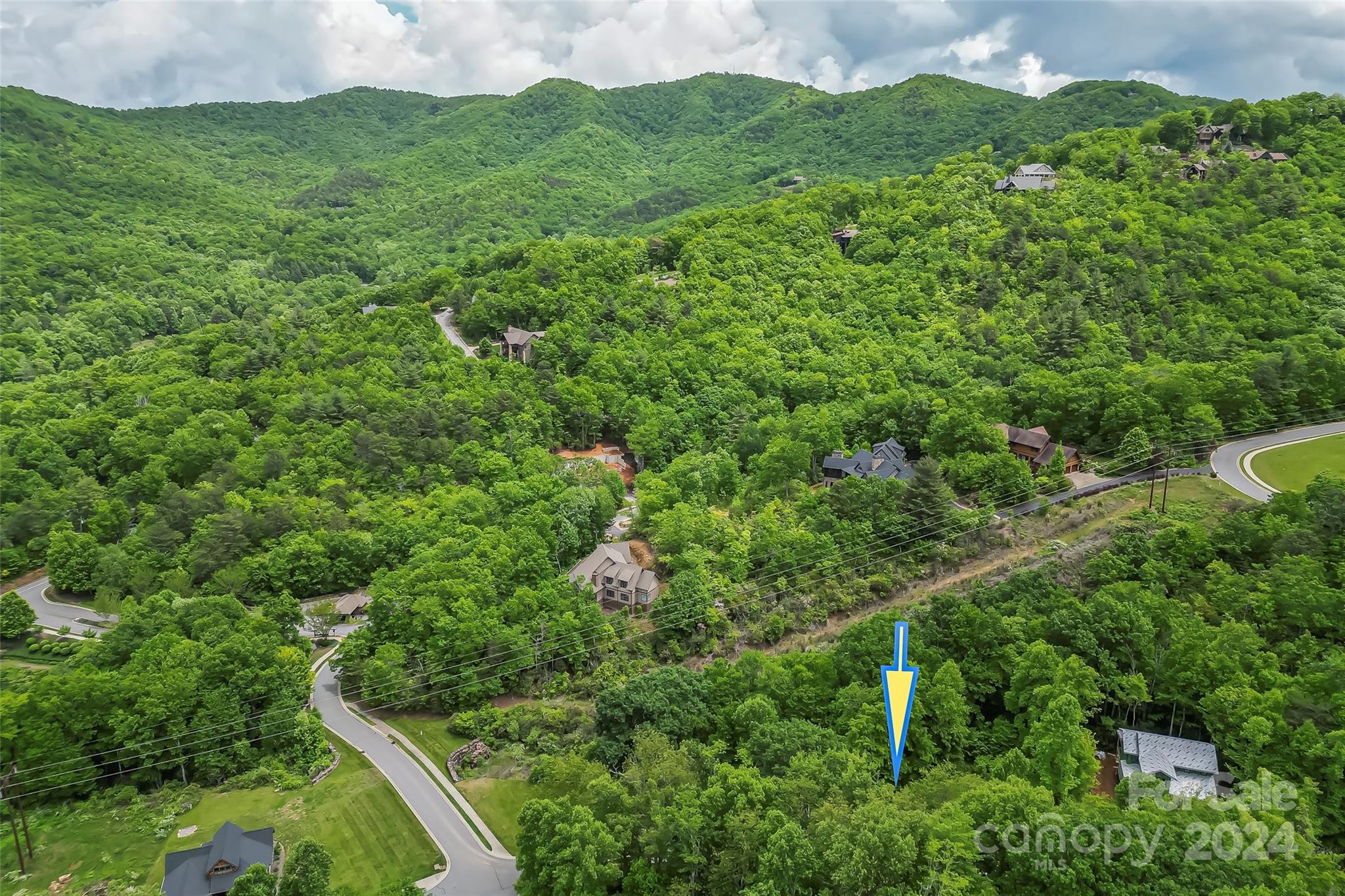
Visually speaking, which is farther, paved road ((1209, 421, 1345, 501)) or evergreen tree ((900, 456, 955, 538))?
evergreen tree ((900, 456, 955, 538))

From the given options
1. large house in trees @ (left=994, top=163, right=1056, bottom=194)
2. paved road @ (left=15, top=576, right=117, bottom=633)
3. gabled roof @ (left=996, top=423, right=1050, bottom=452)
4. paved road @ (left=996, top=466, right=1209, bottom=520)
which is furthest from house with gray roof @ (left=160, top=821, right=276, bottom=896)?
large house in trees @ (left=994, top=163, right=1056, bottom=194)

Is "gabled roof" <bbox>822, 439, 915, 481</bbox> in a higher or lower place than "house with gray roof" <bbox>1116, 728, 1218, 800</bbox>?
higher

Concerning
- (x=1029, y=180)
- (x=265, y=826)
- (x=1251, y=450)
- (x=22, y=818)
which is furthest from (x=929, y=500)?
(x=1029, y=180)

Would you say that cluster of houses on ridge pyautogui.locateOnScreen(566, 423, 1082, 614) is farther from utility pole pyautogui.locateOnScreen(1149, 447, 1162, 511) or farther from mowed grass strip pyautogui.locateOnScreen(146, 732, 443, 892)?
mowed grass strip pyautogui.locateOnScreen(146, 732, 443, 892)

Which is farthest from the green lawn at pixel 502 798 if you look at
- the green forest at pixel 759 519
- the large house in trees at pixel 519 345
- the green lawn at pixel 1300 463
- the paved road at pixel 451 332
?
the paved road at pixel 451 332

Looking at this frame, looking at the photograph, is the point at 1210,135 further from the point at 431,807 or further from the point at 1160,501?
the point at 431,807

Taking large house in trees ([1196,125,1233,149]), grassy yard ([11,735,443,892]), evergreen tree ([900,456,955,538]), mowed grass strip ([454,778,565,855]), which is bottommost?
grassy yard ([11,735,443,892])
